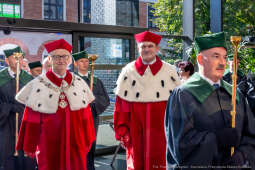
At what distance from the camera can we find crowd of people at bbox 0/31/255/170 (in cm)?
297

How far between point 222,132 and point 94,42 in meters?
5.50

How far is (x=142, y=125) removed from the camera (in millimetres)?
4848

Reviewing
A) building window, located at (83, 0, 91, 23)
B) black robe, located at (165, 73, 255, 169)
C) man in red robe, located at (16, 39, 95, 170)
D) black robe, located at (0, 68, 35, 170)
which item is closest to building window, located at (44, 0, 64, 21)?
building window, located at (83, 0, 91, 23)

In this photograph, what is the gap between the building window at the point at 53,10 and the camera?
772 cm

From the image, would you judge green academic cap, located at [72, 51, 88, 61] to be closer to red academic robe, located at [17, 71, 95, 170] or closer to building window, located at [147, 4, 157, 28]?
red academic robe, located at [17, 71, 95, 170]

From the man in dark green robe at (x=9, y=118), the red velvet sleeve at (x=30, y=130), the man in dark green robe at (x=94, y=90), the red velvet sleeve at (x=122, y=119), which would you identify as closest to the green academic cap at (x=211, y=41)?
the red velvet sleeve at (x=122, y=119)

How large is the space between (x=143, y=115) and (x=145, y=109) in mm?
81

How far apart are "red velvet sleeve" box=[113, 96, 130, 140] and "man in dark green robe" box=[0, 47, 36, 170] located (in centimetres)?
169

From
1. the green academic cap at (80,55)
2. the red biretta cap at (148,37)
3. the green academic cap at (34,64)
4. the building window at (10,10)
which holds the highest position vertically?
the building window at (10,10)

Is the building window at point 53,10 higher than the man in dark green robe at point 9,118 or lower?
higher

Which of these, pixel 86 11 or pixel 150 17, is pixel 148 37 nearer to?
pixel 86 11

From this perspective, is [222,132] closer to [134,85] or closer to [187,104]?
[187,104]

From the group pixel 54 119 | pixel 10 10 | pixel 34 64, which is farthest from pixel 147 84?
pixel 10 10

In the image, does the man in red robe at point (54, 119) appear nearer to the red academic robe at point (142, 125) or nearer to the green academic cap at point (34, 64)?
the red academic robe at point (142, 125)
